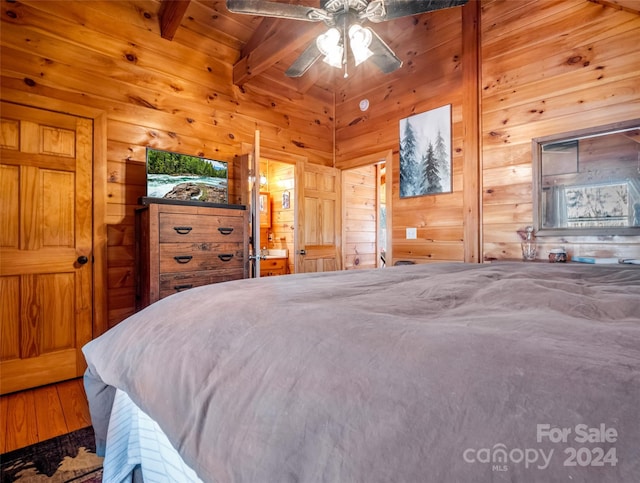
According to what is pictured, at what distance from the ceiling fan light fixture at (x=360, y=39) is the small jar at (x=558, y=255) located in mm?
2013

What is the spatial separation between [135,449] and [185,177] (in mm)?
2423

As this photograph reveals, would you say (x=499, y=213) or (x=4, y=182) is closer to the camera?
(x=4, y=182)

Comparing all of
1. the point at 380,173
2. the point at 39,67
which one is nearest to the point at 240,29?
the point at 39,67

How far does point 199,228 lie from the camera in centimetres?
261

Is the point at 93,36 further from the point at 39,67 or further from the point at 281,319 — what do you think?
the point at 281,319

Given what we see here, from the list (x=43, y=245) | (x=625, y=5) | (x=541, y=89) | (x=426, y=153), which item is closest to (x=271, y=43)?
(x=426, y=153)

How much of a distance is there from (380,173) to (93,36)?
3.98m

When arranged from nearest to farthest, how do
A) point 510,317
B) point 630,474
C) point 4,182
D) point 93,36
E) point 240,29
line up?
1. point 630,474
2. point 510,317
3. point 4,182
4. point 93,36
5. point 240,29

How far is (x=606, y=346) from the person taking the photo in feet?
1.60

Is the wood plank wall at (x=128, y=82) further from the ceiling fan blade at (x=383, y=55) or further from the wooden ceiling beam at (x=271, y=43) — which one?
the ceiling fan blade at (x=383, y=55)

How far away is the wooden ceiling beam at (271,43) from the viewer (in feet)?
9.45

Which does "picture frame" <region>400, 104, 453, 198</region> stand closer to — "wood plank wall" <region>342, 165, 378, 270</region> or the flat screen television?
"wood plank wall" <region>342, 165, 378, 270</region>

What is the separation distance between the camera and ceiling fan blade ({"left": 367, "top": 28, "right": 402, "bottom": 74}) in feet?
7.62

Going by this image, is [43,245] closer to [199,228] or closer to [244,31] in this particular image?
[199,228]
